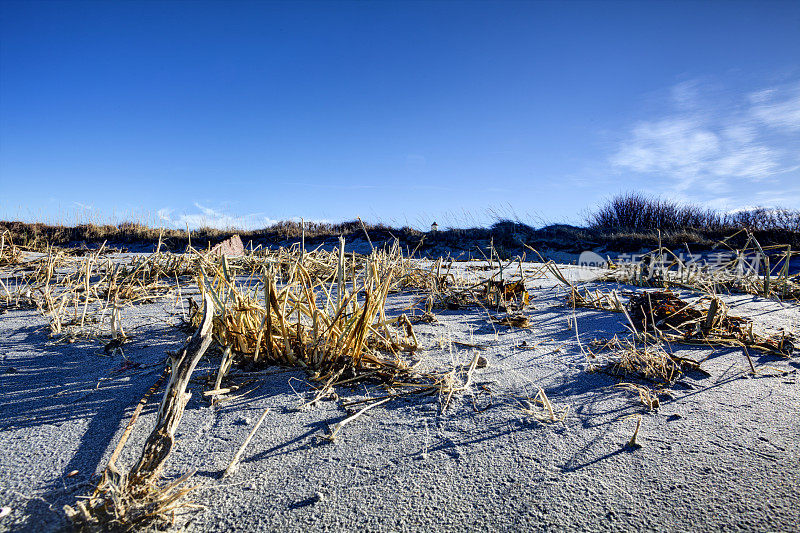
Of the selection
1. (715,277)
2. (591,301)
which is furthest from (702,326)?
(715,277)

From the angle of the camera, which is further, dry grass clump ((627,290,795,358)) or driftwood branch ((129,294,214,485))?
dry grass clump ((627,290,795,358))

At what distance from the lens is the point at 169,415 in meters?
0.94

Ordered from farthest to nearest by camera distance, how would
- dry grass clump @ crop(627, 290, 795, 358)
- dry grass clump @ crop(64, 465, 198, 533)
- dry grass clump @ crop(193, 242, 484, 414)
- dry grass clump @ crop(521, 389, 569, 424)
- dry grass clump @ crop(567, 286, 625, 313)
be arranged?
dry grass clump @ crop(567, 286, 625, 313)
dry grass clump @ crop(627, 290, 795, 358)
dry grass clump @ crop(193, 242, 484, 414)
dry grass clump @ crop(521, 389, 569, 424)
dry grass clump @ crop(64, 465, 198, 533)

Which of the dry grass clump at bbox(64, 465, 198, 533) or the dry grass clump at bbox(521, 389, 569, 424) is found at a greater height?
the dry grass clump at bbox(521, 389, 569, 424)

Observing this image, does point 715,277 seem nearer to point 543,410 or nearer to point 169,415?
point 543,410

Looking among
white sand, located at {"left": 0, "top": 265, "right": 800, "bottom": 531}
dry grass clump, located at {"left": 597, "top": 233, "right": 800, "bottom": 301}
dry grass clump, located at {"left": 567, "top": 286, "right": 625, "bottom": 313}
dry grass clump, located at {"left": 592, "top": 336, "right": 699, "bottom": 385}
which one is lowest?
white sand, located at {"left": 0, "top": 265, "right": 800, "bottom": 531}

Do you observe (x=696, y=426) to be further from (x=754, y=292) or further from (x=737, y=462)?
(x=754, y=292)

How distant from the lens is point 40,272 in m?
3.55

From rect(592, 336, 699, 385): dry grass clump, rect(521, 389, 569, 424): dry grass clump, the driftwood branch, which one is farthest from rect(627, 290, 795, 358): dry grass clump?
the driftwood branch

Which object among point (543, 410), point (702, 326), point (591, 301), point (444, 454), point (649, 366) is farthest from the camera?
point (591, 301)

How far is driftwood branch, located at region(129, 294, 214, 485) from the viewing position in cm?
90

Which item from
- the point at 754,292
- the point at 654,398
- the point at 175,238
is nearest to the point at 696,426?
the point at 654,398

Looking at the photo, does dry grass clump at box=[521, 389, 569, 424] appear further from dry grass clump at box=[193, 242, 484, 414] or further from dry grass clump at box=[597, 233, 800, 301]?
dry grass clump at box=[597, 233, 800, 301]

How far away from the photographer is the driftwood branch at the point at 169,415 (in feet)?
2.97
